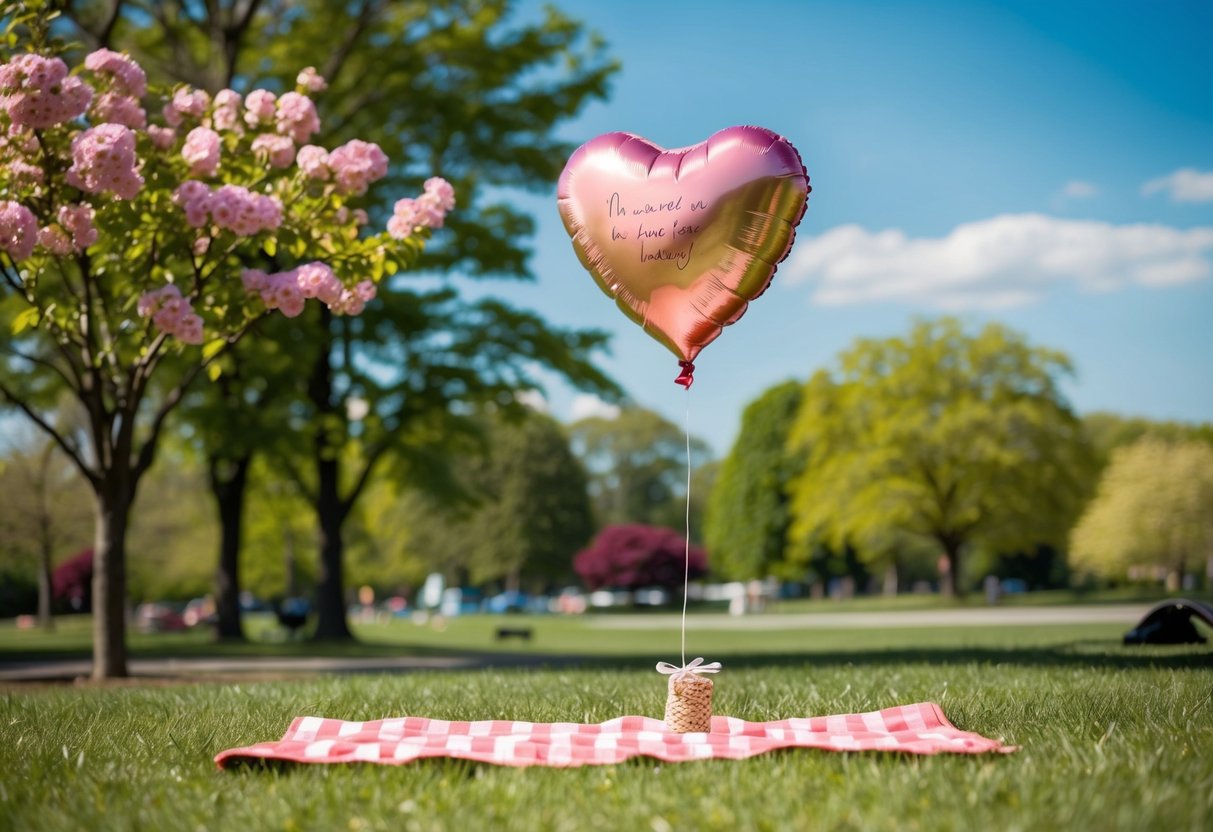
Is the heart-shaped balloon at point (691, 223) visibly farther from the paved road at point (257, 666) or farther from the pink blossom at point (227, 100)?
the paved road at point (257, 666)

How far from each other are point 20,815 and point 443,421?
17.0m

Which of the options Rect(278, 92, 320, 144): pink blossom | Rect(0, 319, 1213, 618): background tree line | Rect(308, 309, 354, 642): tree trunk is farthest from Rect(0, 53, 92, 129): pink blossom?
Rect(0, 319, 1213, 618): background tree line

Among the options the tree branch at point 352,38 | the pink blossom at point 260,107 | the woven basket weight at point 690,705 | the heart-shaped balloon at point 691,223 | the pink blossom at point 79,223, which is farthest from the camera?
the tree branch at point 352,38

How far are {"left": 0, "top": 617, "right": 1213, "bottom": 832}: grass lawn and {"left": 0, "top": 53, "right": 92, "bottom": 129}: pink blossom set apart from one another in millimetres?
4007

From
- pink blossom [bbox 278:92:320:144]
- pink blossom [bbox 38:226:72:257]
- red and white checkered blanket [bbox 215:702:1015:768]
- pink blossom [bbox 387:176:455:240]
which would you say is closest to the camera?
red and white checkered blanket [bbox 215:702:1015:768]

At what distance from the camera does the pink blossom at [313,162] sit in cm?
886

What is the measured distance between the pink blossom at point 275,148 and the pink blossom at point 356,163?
562mm

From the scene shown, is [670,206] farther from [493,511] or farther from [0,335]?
[493,511]

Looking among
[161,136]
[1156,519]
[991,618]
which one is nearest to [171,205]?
[161,136]

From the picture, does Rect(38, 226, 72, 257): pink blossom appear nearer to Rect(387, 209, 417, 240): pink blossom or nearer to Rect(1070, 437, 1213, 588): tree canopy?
Rect(387, 209, 417, 240): pink blossom

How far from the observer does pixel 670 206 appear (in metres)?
6.09

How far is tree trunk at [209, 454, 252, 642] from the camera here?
22984 mm

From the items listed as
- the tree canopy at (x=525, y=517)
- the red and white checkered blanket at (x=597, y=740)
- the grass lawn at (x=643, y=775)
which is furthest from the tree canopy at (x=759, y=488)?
the red and white checkered blanket at (x=597, y=740)

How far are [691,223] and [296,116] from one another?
4.66m
